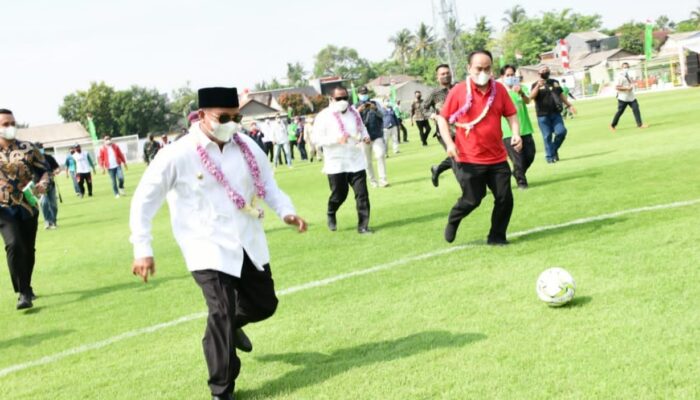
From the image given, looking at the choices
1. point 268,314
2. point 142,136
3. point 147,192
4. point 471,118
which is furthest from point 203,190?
point 142,136

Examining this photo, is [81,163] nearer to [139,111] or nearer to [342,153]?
[342,153]

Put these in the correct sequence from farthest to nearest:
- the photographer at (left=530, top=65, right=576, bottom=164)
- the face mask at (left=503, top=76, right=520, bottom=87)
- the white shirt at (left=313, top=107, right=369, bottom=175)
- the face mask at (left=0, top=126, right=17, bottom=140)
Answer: the photographer at (left=530, top=65, right=576, bottom=164), the face mask at (left=503, top=76, right=520, bottom=87), the white shirt at (left=313, top=107, right=369, bottom=175), the face mask at (left=0, top=126, right=17, bottom=140)

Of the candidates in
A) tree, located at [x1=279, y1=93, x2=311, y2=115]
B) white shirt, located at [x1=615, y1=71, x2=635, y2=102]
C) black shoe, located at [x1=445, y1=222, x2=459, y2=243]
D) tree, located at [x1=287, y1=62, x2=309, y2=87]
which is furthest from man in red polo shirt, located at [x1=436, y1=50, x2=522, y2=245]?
tree, located at [x1=287, y1=62, x2=309, y2=87]

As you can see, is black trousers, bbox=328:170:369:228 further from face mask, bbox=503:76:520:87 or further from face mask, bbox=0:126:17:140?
face mask, bbox=0:126:17:140

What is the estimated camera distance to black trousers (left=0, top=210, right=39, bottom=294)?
8750 millimetres

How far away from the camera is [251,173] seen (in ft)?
16.8

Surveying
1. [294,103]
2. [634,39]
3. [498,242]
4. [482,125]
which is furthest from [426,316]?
[634,39]

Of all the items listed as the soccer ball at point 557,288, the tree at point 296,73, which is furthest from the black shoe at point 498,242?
the tree at point 296,73

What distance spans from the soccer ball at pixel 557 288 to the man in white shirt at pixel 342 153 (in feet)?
16.9

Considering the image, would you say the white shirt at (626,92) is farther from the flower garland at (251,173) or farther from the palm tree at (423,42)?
the palm tree at (423,42)

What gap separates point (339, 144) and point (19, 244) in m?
4.63

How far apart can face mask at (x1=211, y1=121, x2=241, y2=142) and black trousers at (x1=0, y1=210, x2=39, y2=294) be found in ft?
16.5

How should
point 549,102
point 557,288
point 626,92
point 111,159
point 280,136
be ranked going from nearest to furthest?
point 557,288
point 549,102
point 626,92
point 111,159
point 280,136

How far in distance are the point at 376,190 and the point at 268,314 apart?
36.6 ft
